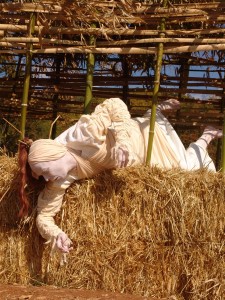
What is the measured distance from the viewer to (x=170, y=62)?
693cm

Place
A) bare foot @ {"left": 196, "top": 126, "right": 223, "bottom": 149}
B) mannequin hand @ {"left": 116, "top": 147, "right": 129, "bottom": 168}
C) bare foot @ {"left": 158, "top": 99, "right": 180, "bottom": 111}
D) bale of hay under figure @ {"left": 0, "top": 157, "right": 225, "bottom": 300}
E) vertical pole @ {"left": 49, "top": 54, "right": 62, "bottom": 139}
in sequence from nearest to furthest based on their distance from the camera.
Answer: mannequin hand @ {"left": 116, "top": 147, "right": 129, "bottom": 168}, bale of hay under figure @ {"left": 0, "top": 157, "right": 225, "bottom": 300}, bare foot @ {"left": 196, "top": 126, "right": 223, "bottom": 149}, bare foot @ {"left": 158, "top": 99, "right": 180, "bottom": 111}, vertical pole @ {"left": 49, "top": 54, "right": 62, "bottom": 139}

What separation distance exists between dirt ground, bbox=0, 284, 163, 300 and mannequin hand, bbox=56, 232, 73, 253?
0.89 feet

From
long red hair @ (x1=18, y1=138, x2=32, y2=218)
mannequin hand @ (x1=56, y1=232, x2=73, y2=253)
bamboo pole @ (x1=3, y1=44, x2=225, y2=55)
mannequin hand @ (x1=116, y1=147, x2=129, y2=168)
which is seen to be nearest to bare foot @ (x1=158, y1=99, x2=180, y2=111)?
bamboo pole @ (x1=3, y1=44, x2=225, y2=55)

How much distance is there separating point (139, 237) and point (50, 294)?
2.44 feet

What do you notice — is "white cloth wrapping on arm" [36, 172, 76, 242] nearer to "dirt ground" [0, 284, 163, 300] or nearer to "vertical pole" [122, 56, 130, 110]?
"dirt ground" [0, 284, 163, 300]

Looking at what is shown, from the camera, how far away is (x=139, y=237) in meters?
4.50

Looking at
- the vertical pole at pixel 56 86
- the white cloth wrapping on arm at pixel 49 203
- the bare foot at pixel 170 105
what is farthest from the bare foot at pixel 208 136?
the vertical pole at pixel 56 86

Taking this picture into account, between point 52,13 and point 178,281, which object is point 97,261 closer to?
point 178,281

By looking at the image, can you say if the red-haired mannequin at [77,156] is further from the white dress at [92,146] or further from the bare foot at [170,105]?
the bare foot at [170,105]

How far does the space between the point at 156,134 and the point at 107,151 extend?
61 centimetres

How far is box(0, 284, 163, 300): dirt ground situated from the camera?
4.05 m

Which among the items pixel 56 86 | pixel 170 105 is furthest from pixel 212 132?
pixel 56 86

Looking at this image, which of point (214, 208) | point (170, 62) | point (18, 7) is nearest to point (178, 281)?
point (214, 208)

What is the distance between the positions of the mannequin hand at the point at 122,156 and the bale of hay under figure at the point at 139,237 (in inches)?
8.2
